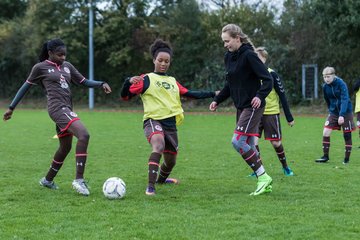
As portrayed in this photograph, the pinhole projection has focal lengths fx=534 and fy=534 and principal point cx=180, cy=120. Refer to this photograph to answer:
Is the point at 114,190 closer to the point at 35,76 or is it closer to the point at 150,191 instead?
the point at 150,191

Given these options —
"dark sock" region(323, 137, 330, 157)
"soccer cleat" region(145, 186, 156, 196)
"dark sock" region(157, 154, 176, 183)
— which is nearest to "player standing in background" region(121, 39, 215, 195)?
"soccer cleat" region(145, 186, 156, 196)

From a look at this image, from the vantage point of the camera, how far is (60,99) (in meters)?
7.01

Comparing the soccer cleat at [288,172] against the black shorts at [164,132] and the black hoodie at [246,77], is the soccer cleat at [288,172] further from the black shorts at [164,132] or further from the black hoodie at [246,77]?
the black shorts at [164,132]

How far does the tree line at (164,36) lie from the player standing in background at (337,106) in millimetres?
20680

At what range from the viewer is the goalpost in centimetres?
3027

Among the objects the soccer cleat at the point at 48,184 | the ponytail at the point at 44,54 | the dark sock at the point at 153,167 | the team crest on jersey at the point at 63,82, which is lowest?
the soccer cleat at the point at 48,184

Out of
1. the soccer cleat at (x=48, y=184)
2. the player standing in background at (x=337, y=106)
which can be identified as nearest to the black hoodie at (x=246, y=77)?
the soccer cleat at (x=48, y=184)

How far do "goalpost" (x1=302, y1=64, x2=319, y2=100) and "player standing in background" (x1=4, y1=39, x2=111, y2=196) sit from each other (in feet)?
80.7

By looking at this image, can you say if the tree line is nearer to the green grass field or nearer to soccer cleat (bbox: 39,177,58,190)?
the green grass field

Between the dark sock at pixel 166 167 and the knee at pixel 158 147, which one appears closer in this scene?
the knee at pixel 158 147

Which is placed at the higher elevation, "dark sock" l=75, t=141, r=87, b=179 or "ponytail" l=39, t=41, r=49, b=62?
"ponytail" l=39, t=41, r=49, b=62

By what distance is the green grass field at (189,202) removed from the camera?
499cm

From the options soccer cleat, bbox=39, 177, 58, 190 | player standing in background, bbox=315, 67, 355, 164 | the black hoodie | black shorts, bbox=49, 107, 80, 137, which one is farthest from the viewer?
player standing in background, bbox=315, 67, 355, 164

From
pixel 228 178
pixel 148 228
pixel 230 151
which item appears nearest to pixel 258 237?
pixel 148 228
